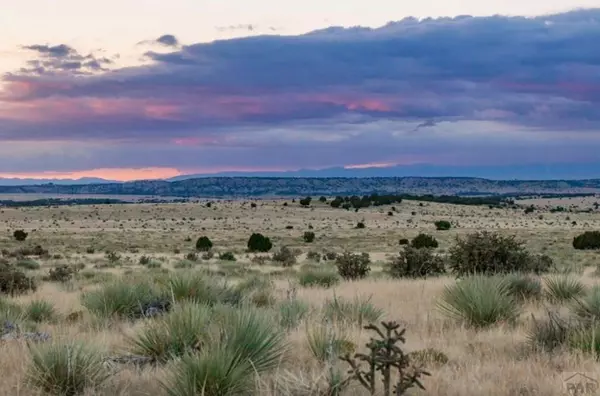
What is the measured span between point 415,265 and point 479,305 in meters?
10.9

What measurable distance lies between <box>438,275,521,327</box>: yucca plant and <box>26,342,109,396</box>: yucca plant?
17.9ft

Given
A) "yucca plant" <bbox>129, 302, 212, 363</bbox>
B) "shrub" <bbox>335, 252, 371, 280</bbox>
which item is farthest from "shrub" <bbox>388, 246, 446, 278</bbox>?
"yucca plant" <bbox>129, 302, 212, 363</bbox>

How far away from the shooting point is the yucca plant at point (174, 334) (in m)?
7.26

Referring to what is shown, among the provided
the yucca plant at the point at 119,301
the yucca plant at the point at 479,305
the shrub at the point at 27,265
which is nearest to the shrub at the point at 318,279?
the yucca plant at the point at 119,301

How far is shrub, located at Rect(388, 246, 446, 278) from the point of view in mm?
20281

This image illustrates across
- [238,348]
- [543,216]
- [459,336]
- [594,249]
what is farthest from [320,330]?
[543,216]

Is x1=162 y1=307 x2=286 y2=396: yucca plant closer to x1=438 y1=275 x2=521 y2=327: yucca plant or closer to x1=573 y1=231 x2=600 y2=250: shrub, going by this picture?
x1=438 y1=275 x2=521 y2=327: yucca plant

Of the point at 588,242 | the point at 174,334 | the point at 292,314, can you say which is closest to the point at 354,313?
the point at 292,314

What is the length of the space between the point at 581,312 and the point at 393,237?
55045mm

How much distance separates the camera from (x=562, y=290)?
12.2m

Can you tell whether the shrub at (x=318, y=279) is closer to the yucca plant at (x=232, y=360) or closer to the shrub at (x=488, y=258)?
the shrub at (x=488, y=258)

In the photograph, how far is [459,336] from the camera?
8617mm

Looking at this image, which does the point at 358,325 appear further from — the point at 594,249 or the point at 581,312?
the point at 594,249

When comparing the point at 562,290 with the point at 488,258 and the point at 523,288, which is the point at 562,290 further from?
the point at 488,258
